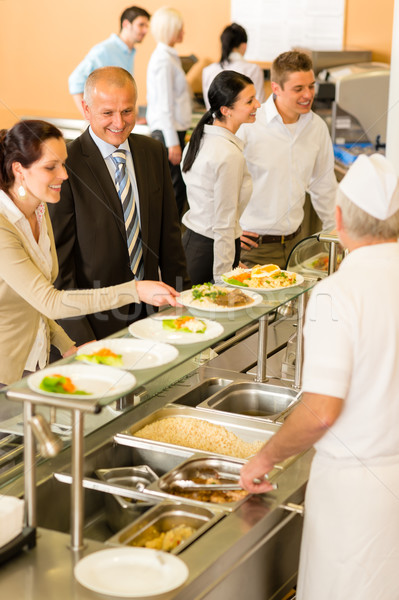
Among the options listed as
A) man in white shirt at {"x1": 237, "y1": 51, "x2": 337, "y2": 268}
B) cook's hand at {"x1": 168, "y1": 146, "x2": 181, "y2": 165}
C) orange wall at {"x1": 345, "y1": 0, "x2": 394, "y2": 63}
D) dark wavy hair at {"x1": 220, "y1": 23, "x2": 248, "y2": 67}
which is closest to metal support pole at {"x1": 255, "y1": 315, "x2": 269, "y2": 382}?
man in white shirt at {"x1": 237, "y1": 51, "x2": 337, "y2": 268}

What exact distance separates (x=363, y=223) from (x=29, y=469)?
2.73 feet

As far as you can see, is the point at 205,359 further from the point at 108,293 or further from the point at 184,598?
the point at 184,598

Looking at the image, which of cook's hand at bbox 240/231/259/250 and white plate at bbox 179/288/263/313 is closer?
white plate at bbox 179/288/263/313

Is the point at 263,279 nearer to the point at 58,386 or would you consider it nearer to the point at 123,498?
the point at 123,498

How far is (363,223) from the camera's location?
1627mm

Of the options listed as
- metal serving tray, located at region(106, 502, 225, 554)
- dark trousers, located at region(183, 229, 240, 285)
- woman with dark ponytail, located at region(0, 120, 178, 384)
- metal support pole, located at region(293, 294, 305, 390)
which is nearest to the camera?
metal serving tray, located at region(106, 502, 225, 554)

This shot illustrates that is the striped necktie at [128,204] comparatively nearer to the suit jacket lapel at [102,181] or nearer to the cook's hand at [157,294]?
the suit jacket lapel at [102,181]

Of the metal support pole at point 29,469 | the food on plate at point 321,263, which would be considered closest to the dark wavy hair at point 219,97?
the food on plate at point 321,263

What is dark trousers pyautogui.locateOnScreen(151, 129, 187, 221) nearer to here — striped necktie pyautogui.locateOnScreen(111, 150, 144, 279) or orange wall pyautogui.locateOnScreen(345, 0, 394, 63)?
orange wall pyautogui.locateOnScreen(345, 0, 394, 63)

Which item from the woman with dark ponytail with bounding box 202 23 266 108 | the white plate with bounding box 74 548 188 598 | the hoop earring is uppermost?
the woman with dark ponytail with bounding box 202 23 266 108

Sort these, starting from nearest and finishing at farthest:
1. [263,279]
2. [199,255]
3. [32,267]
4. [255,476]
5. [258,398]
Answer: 1. [255,476]
2. [32,267]
3. [263,279]
4. [258,398]
5. [199,255]

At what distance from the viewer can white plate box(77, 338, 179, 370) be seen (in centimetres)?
177

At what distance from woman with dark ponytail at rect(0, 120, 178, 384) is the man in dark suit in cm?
34

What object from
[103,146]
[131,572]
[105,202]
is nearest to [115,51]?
[103,146]
